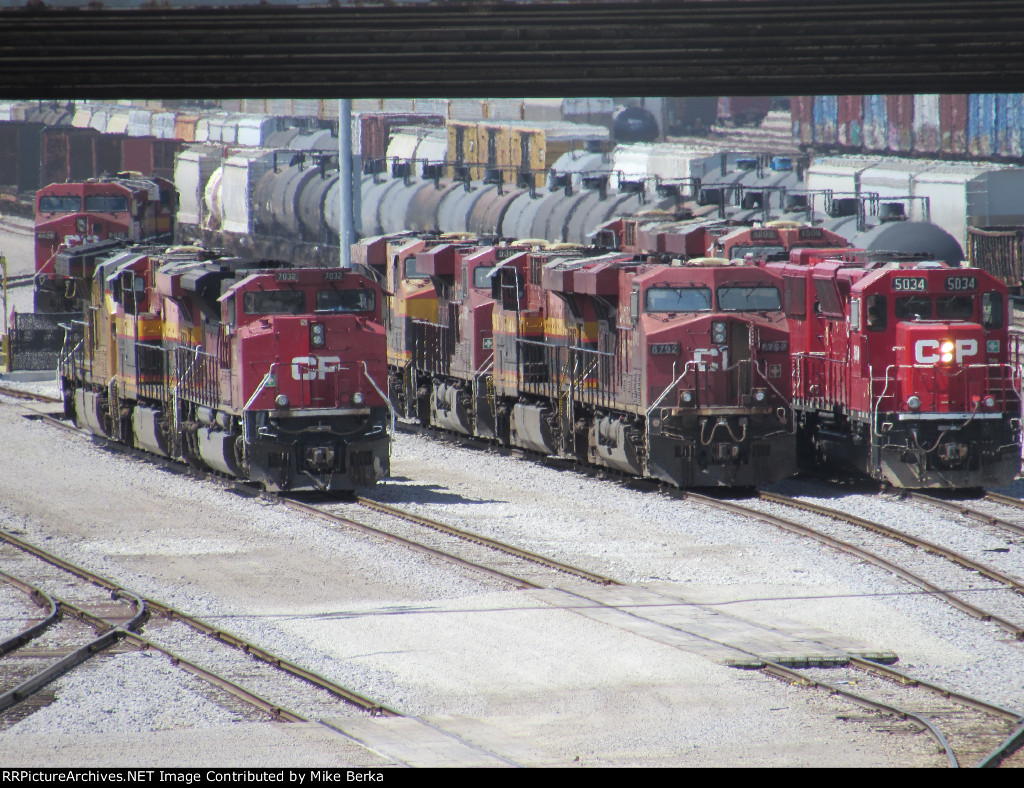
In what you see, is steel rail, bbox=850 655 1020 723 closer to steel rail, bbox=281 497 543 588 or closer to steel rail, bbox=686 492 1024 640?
steel rail, bbox=686 492 1024 640

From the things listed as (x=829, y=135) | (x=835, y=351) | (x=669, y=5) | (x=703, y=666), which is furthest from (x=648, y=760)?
(x=829, y=135)

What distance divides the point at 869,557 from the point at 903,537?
1272mm

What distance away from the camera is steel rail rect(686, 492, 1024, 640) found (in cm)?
1609

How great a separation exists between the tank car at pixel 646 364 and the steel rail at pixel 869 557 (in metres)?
0.85

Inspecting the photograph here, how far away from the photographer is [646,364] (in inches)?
894

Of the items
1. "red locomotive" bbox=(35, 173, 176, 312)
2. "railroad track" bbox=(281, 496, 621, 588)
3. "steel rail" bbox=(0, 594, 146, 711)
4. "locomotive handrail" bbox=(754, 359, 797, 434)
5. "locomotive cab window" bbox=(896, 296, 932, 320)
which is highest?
"red locomotive" bbox=(35, 173, 176, 312)

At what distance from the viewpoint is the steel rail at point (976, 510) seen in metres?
20.6

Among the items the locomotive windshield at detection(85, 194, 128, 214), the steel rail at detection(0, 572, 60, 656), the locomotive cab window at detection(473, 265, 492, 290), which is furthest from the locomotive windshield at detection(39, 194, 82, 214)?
the steel rail at detection(0, 572, 60, 656)

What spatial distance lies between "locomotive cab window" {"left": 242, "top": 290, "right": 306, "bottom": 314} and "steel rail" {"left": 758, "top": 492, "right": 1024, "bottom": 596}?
6941mm

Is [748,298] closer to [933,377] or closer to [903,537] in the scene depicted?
[933,377]

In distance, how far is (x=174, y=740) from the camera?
12.3 metres

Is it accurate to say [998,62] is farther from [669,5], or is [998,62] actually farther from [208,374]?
[208,374]

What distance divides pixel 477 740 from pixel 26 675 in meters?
4.55

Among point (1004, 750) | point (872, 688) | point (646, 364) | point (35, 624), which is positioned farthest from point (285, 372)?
point (1004, 750)
